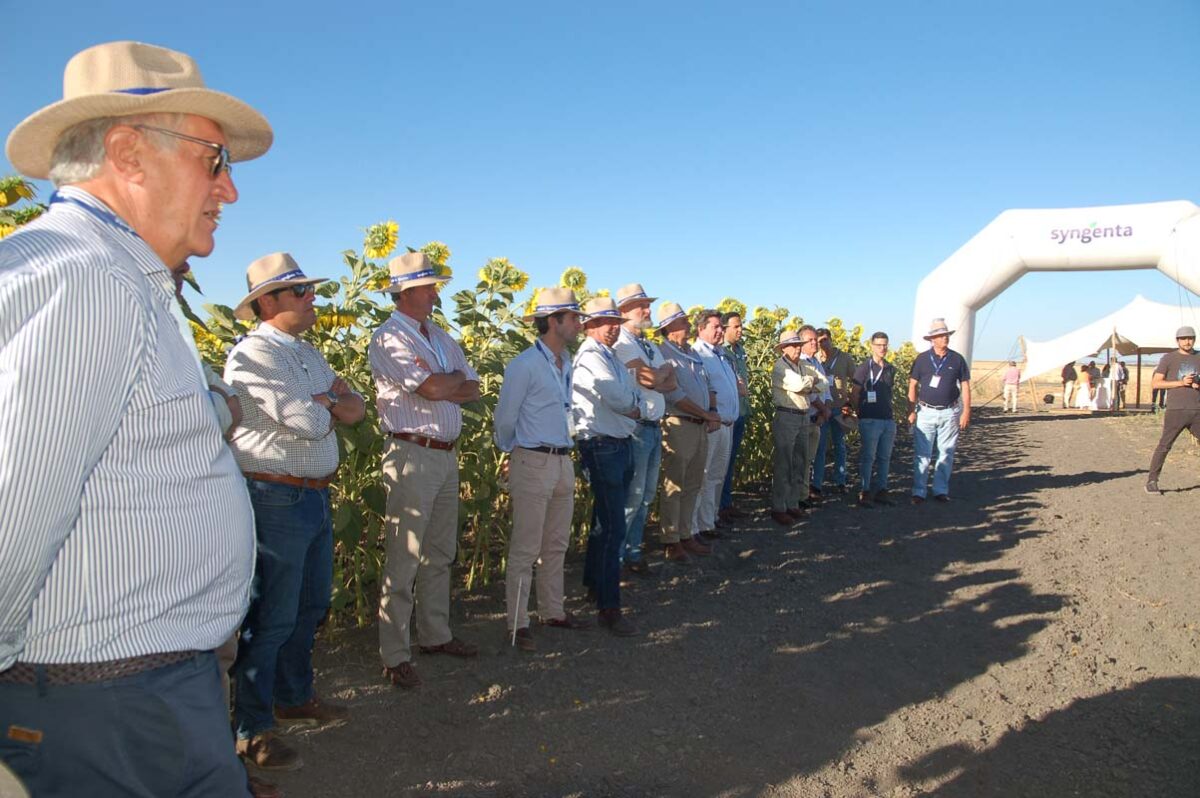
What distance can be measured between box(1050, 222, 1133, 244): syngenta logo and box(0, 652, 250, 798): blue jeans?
→ 70.8ft

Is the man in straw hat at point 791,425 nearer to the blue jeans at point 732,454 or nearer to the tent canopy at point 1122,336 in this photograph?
the blue jeans at point 732,454

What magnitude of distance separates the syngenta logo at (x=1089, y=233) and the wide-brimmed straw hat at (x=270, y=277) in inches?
784

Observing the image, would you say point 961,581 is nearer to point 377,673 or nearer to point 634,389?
point 634,389

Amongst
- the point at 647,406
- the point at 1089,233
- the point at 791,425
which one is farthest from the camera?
the point at 1089,233

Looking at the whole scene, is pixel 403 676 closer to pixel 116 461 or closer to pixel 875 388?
pixel 116 461

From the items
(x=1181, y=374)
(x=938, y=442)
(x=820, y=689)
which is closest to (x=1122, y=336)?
(x=1181, y=374)

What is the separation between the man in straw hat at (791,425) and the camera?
8.89 meters

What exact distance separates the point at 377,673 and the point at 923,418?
7.85 metres

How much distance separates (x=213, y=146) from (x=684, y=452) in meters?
5.92

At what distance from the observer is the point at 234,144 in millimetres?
1892

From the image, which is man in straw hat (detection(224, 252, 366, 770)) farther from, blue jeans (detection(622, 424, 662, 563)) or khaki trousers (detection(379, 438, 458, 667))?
blue jeans (detection(622, 424, 662, 563))

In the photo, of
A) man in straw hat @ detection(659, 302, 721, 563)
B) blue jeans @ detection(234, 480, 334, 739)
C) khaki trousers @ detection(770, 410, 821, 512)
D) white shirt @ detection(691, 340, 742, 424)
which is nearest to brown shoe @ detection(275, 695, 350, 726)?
blue jeans @ detection(234, 480, 334, 739)

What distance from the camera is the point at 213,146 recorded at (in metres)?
1.63

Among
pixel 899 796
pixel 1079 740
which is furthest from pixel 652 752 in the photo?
pixel 1079 740
